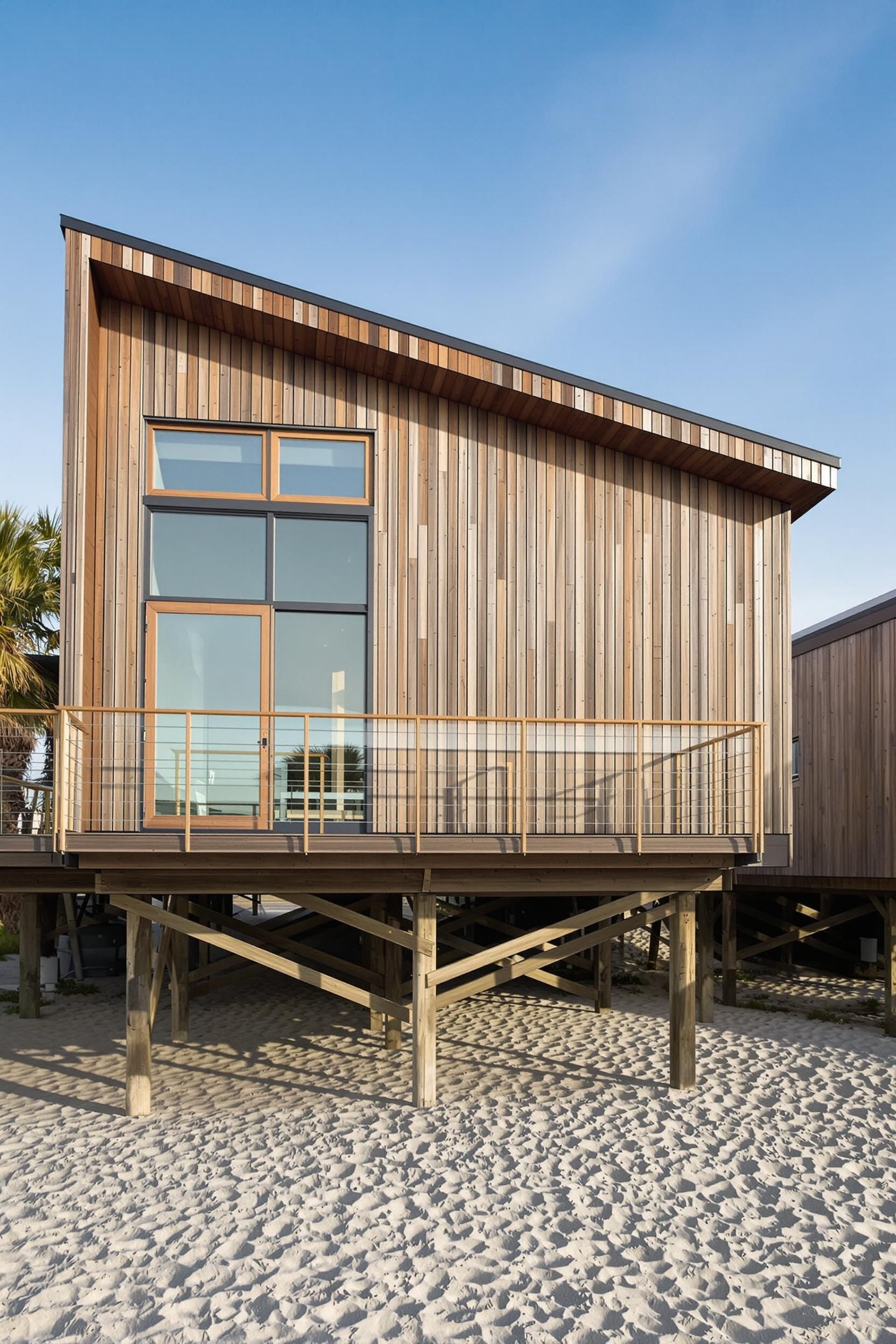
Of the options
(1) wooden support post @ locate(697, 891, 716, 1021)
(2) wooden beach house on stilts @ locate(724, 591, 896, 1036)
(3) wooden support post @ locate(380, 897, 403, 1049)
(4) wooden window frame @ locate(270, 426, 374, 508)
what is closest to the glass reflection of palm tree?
(3) wooden support post @ locate(380, 897, 403, 1049)

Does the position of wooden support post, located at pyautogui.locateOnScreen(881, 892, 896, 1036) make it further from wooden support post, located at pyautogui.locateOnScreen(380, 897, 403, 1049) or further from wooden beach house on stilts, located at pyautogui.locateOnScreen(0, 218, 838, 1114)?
wooden support post, located at pyautogui.locateOnScreen(380, 897, 403, 1049)

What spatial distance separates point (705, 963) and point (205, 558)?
7.25 metres

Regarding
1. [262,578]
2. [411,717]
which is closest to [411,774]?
[411,717]

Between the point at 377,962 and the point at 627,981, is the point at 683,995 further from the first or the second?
the point at 627,981

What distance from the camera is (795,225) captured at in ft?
47.6

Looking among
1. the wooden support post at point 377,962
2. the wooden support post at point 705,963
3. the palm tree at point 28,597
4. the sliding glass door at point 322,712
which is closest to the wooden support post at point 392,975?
the wooden support post at point 377,962

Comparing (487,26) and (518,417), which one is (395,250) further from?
(518,417)

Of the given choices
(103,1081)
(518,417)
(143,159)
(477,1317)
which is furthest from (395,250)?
(477,1317)

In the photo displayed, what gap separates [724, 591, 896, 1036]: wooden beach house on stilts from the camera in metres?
11.5

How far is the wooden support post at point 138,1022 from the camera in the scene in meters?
7.85

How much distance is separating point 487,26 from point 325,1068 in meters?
11.9

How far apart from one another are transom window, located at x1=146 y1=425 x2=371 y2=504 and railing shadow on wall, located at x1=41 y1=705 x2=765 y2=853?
2.07 m

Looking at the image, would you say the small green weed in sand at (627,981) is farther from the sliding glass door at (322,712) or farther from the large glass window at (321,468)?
the large glass window at (321,468)

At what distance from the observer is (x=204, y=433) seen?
9.20m
